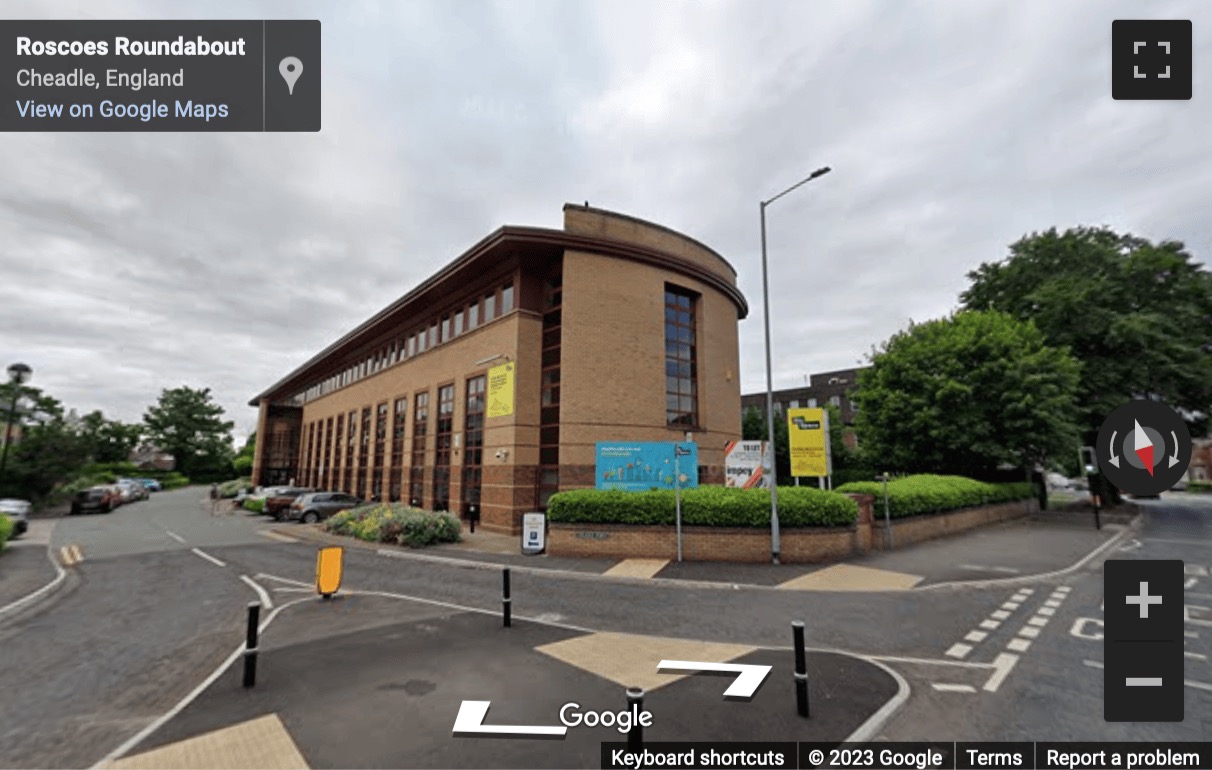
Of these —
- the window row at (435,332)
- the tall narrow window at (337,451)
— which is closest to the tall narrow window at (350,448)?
the tall narrow window at (337,451)

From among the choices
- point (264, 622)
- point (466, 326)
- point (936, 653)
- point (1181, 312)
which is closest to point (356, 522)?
point (466, 326)

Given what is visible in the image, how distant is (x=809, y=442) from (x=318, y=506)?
24.9 metres

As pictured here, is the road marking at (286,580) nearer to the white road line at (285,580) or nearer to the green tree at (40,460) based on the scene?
the white road line at (285,580)

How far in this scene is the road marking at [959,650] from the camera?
22.5ft

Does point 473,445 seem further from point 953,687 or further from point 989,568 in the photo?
point 953,687

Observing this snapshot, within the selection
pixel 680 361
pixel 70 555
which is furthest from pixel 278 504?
pixel 680 361

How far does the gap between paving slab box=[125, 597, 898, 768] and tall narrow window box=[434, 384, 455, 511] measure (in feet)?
57.6

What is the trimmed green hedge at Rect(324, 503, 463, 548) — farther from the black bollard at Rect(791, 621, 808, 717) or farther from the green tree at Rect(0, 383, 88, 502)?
the green tree at Rect(0, 383, 88, 502)

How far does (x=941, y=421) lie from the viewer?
82.7 ft

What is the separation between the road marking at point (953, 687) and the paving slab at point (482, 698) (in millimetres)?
471

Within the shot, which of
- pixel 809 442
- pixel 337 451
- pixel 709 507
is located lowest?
pixel 709 507

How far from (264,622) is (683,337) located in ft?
64.1

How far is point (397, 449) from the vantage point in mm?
30406

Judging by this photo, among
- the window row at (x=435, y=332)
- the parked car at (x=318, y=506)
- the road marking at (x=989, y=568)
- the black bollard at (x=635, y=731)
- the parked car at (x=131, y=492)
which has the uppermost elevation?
Answer: the window row at (x=435, y=332)
